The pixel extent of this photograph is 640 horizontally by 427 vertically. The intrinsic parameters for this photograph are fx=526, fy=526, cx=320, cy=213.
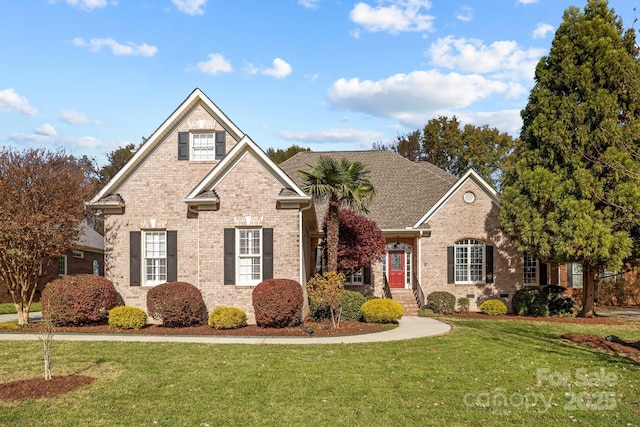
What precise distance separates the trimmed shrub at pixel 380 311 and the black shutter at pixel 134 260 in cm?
773

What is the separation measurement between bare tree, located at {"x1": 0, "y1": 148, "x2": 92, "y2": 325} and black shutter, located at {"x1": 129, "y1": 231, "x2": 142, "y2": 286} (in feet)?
5.93

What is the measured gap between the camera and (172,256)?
58.8ft

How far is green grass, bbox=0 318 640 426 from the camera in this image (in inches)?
302

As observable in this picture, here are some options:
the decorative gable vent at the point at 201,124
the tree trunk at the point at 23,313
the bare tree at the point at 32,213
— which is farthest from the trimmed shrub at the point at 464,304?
the tree trunk at the point at 23,313

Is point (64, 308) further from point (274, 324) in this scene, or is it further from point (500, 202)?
point (500, 202)

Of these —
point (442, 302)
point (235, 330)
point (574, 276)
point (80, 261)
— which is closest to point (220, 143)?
point (235, 330)

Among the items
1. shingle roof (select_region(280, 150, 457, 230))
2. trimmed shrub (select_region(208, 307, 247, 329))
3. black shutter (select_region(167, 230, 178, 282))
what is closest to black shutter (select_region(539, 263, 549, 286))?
shingle roof (select_region(280, 150, 457, 230))

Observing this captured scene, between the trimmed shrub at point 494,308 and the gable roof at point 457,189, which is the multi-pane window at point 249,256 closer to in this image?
the gable roof at point 457,189

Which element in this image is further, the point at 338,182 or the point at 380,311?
the point at 380,311

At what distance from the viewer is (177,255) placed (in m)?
18.0

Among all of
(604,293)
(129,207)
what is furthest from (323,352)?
(604,293)

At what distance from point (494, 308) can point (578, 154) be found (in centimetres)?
673

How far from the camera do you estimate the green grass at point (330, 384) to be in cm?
767

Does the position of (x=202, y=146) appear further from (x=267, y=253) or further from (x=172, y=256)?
(x=267, y=253)
